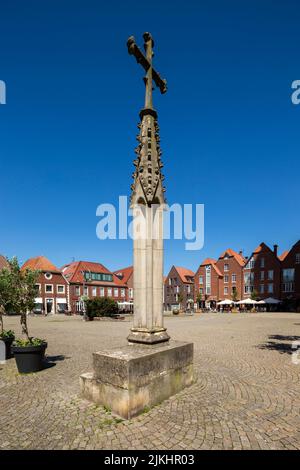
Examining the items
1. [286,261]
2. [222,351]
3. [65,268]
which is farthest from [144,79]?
[65,268]

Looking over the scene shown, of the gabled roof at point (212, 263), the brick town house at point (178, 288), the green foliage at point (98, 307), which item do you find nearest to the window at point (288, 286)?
the gabled roof at point (212, 263)

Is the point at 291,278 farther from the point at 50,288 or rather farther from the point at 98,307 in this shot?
the point at 50,288

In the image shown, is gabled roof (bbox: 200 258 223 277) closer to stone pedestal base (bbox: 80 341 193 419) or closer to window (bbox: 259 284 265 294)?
window (bbox: 259 284 265 294)

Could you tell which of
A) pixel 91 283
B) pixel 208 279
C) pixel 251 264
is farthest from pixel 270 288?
pixel 91 283

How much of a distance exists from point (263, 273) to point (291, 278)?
5.61 m

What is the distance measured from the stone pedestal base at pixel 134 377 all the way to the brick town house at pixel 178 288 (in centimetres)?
6243

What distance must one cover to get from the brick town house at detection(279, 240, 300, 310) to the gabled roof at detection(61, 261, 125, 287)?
111ft

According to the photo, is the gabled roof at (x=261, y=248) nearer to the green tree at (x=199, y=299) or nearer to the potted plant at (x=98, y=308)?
the green tree at (x=199, y=299)

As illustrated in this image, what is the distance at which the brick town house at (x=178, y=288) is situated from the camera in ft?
226

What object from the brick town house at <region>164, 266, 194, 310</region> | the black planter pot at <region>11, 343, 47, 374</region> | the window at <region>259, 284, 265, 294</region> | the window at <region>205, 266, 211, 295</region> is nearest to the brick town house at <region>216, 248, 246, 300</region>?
the window at <region>205, 266, 211, 295</region>

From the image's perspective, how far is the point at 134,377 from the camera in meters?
4.74

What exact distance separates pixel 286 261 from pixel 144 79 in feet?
178

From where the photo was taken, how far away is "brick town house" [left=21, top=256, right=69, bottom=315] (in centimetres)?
5297

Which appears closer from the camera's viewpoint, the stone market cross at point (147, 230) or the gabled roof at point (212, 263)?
the stone market cross at point (147, 230)
